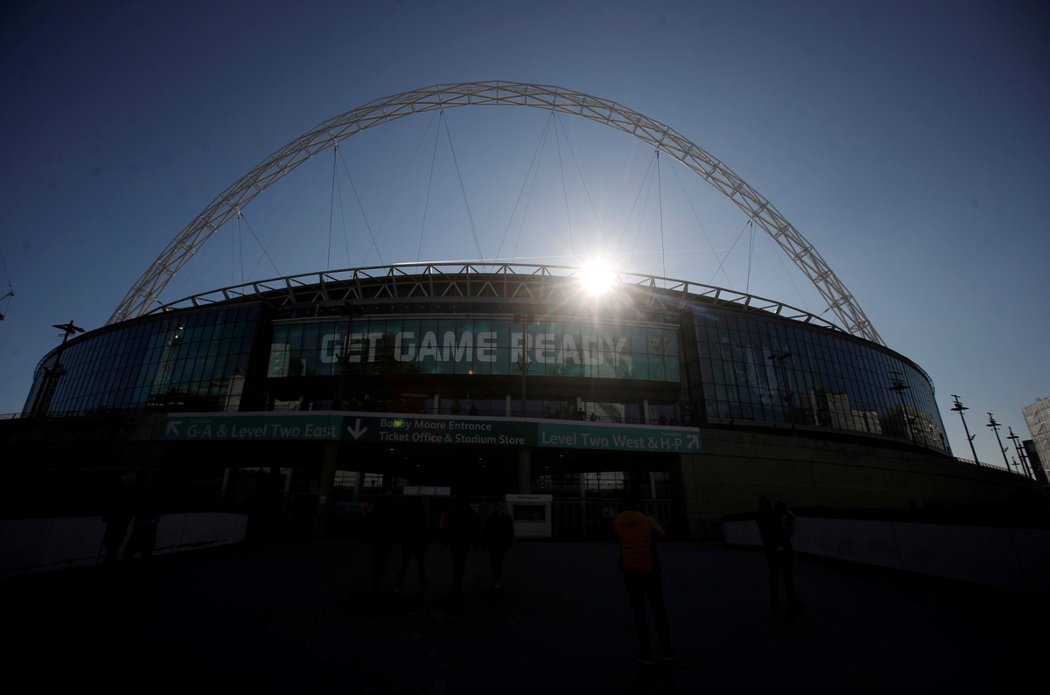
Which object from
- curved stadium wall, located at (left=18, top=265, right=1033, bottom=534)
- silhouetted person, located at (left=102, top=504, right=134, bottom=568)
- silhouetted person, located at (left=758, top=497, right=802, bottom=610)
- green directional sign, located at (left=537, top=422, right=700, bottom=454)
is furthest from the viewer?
curved stadium wall, located at (left=18, top=265, right=1033, bottom=534)

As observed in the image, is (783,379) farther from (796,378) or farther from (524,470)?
(524,470)

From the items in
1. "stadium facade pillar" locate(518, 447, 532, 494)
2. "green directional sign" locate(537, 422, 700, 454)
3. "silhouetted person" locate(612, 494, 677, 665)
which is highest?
"green directional sign" locate(537, 422, 700, 454)

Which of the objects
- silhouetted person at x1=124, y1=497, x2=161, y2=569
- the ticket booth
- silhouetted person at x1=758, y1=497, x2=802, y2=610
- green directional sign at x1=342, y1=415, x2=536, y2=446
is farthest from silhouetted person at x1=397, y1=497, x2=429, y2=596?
green directional sign at x1=342, y1=415, x2=536, y2=446

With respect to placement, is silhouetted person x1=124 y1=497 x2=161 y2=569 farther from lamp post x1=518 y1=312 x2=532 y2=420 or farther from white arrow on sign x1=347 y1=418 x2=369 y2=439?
lamp post x1=518 y1=312 x2=532 y2=420

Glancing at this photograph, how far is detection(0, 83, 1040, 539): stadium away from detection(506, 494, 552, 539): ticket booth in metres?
0.11

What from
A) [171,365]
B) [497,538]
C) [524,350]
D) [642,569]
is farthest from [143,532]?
[171,365]

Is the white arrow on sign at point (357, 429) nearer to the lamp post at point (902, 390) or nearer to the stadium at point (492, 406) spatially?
the stadium at point (492, 406)

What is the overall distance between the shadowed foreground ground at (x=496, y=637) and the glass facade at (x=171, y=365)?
33.6m

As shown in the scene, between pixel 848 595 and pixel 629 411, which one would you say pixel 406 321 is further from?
pixel 848 595

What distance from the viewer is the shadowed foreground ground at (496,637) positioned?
14.5 ft

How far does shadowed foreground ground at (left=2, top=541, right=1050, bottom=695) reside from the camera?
14.5 feet

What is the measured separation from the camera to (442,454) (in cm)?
3528

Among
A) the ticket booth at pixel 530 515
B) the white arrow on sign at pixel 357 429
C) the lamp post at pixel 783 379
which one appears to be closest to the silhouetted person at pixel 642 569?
the ticket booth at pixel 530 515

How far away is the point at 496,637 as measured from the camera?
237 inches
